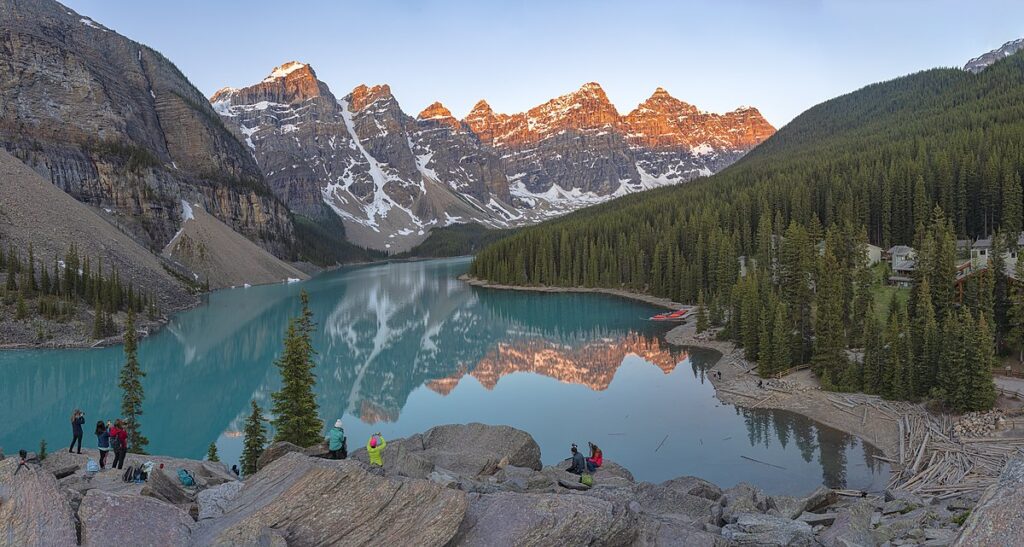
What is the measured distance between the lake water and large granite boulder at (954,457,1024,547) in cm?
1540

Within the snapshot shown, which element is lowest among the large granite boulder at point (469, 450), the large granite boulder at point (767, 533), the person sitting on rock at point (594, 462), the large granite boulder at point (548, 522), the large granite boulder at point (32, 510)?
the person sitting on rock at point (594, 462)

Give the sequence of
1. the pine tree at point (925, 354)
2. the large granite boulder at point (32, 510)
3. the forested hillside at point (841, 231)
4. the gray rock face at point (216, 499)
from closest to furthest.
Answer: the large granite boulder at point (32, 510) < the gray rock face at point (216, 499) < the pine tree at point (925, 354) < the forested hillside at point (841, 231)

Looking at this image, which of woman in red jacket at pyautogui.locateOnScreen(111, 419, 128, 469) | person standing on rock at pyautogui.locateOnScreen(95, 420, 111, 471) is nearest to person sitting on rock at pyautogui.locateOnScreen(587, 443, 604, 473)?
woman in red jacket at pyautogui.locateOnScreen(111, 419, 128, 469)

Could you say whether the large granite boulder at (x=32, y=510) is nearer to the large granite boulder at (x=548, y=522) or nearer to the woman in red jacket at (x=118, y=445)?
the large granite boulder at (x=548, y=522)

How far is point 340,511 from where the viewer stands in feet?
34.4

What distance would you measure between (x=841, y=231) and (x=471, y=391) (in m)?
52.8

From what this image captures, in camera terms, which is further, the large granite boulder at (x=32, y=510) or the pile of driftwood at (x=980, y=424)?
the pile of driftwood at (x=980, y=424)

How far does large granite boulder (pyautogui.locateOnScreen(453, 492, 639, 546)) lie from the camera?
10.4 metres

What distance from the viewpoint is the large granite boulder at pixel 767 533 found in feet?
39.5

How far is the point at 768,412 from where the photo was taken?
34844 mm

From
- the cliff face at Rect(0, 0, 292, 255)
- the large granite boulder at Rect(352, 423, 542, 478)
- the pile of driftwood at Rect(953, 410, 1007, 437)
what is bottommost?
the pile of driftwood at Rect(953, 410, 1007, 437)

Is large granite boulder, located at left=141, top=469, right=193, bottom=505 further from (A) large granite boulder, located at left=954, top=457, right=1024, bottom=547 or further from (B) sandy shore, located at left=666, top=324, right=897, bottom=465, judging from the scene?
(B) sandy shore, located at left=666, top=324, right=897, bottom=465

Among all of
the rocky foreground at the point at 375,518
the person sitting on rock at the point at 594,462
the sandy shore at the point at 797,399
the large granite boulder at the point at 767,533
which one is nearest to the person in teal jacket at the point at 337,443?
the rocky foreground at the point at 375,518

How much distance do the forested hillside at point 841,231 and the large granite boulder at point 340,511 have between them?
3087cm
